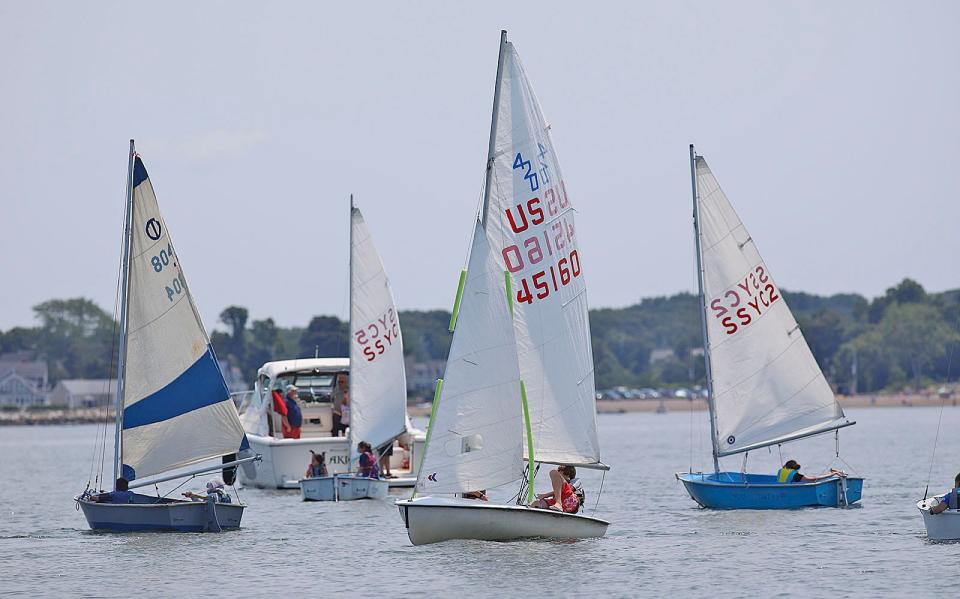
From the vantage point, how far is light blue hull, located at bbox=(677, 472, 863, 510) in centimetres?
3247

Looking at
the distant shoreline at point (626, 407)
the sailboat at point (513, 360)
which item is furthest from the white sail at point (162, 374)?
the distant shoreline at point (626, 407)

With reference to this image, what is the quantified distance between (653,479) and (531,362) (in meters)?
22.8

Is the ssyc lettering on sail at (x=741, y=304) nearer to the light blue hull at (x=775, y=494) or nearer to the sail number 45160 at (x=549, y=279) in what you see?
the light blue hull at (x=775, y=494)

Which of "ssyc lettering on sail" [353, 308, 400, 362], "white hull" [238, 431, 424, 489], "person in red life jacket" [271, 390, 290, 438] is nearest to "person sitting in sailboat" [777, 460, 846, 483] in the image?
"white hull" [238, 431, 424, 489]

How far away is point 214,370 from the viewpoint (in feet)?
98.6

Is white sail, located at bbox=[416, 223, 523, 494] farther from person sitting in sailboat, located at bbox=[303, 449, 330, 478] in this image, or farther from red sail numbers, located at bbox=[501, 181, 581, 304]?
person sitting in sailboat, located at bbox=[303, 449, 330, 478]

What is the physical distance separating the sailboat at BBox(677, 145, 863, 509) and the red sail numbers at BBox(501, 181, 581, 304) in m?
7.25

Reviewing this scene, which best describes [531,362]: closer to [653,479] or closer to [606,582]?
[606,582]

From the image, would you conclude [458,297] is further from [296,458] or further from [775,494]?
[296,458]

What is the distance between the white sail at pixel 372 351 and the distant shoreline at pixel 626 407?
117235mm

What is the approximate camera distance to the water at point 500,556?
77.7ft

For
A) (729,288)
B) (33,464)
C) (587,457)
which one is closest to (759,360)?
(729,288)

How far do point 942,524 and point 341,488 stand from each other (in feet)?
50.8

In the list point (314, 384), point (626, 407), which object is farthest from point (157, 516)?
point (626, 407)
